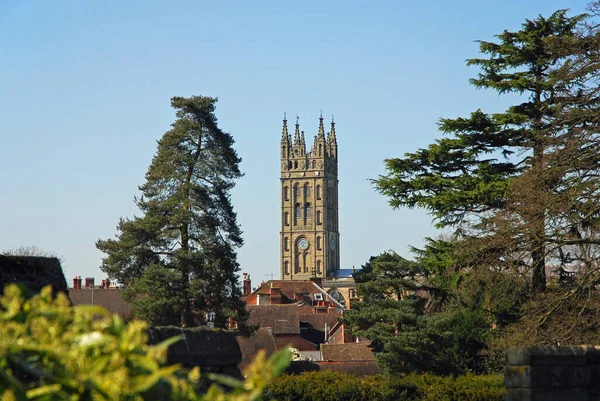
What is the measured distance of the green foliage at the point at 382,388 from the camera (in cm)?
2220

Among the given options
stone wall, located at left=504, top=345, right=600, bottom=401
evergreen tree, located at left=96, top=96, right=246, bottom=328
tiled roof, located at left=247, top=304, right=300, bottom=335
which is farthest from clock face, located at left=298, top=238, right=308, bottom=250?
stone wall, located at left=504, top=345, right=600, bottom=401

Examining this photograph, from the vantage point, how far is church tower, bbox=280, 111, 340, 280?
170500 millimetres

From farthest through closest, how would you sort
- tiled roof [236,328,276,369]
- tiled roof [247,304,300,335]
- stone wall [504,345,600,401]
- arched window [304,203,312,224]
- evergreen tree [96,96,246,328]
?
arched window [304,203,312,224] < tiled roof [247,304,300,335] < tiled roof [236,328,276,369] < evergreen tree [96,96,246,328] < stone wall [504,345,600,401]

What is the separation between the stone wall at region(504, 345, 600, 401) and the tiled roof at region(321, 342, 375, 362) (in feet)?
125

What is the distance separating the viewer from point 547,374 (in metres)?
9.83

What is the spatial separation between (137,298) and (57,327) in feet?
126

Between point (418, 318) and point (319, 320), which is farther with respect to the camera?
point (319, 320)

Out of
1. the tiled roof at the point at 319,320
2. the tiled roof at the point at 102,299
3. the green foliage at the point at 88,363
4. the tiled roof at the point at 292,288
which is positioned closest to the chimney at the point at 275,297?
the tiled roof at the point at 319,320

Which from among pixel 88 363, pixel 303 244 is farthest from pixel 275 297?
pixel 88 363

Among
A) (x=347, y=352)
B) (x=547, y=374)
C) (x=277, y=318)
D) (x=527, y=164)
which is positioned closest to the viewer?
(x=547, y=374)

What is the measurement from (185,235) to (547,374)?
32.5 m

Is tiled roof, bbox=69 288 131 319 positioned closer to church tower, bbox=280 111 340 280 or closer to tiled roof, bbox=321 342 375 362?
tiled roof, bbox=321 342 375 362

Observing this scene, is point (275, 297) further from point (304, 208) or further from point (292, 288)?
point (304, 208)

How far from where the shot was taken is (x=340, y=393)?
22844 millimetres
